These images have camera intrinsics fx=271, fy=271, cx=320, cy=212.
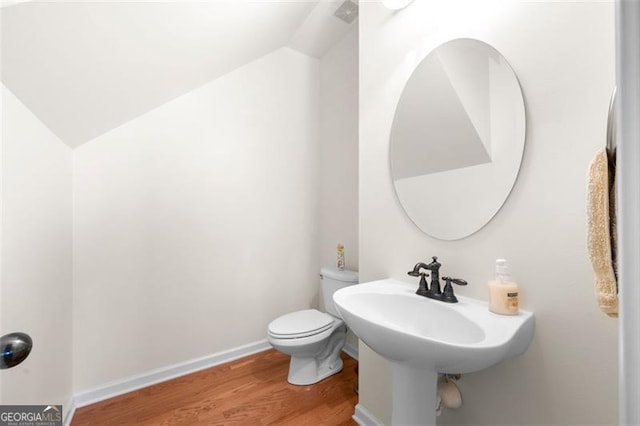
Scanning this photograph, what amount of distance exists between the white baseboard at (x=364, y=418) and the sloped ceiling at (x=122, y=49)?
190cm

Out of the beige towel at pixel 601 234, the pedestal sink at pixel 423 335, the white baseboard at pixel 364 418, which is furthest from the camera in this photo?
the white baseboard at pixel 364 418

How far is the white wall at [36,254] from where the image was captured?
0.89 m

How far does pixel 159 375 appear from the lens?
1.67 m

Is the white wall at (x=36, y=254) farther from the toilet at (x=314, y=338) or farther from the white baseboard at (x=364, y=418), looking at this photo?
the white baseboard at (x=364, y=418)

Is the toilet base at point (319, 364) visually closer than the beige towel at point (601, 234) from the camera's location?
No

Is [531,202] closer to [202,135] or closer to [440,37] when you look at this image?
[440,37]

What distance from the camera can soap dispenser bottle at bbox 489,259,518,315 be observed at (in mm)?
801

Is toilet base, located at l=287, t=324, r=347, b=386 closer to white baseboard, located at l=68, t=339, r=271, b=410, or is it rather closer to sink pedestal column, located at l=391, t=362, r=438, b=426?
white baseboard, located at l=68, t=339, r=271, b=410

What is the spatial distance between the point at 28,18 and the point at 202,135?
103cm

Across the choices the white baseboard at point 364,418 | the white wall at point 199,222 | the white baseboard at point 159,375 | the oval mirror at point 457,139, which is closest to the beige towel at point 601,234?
the oval mirror at point 457,139

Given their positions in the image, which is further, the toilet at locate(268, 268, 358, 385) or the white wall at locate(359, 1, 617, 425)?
the toilet at locate(268, 268, 358, 385)

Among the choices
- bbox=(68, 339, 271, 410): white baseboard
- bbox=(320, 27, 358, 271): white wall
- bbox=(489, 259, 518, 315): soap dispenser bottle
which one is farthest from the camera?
bbox=(320, 27, 358, 271): white wall

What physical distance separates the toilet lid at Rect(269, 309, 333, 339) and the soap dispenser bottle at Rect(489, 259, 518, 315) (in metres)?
1.02

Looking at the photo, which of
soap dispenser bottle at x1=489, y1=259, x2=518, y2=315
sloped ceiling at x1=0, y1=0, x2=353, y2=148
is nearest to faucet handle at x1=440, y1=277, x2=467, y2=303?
soap dispenser bottle at x1=489, y1=259, x2=518, y2=315
